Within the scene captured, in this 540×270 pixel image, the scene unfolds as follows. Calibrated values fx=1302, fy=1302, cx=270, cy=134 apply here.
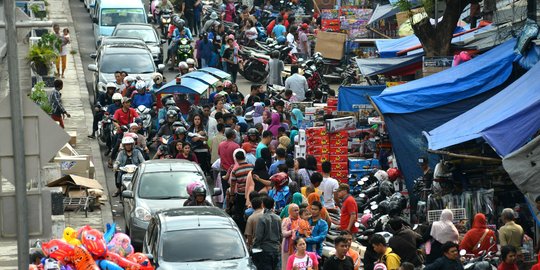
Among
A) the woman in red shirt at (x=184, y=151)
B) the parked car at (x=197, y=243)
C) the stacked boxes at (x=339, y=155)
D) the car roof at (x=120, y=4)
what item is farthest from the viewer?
the car roof at (x=120, y=4)

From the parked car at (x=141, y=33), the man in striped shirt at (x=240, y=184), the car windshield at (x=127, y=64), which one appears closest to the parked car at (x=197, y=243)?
the man in striped shirt at (x=240, y=184)

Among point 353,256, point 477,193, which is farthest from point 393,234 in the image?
point 477,193

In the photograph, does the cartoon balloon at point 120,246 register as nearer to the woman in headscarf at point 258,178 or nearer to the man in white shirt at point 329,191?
the woman in headscarf at point 258,178

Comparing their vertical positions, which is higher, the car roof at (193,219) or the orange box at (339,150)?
the car roof at (193,219)

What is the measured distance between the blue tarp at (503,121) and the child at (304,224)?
2.67 metres

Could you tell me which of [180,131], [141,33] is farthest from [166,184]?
[141,33]

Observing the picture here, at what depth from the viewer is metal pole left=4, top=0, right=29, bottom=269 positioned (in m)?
9.68

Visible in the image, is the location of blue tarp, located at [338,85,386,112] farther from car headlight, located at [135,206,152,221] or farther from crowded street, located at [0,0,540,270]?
car headlight, located at [135,206,152,221]

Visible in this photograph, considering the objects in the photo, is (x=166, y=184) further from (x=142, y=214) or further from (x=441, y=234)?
(x=441, y=234)

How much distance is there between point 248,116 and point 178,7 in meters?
21.9

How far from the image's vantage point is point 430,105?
68.6 ft

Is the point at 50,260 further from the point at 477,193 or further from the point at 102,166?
the point at 102,166

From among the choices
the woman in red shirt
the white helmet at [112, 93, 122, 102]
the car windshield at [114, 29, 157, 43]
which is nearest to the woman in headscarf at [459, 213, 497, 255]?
the woman in red shirt

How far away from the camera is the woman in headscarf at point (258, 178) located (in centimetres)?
1952
